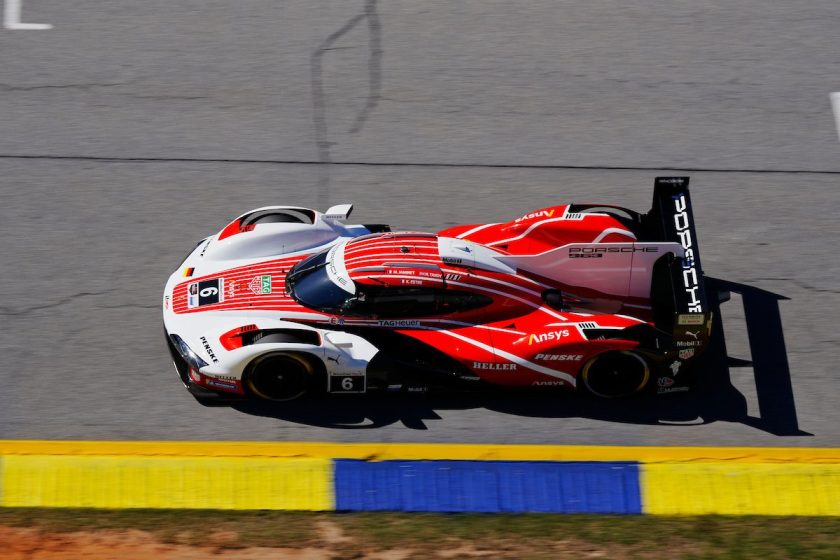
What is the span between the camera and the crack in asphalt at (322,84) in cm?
1300

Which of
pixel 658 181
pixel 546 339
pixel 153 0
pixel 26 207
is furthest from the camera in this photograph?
pixel 153 0

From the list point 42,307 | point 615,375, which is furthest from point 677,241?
point 42,307

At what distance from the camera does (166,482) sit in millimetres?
8758

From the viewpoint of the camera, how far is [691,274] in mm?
9977

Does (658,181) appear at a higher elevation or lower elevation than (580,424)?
higher

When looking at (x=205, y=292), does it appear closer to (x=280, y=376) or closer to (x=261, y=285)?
(x=261, y=285)

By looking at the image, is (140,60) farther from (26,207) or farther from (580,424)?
(580,424)

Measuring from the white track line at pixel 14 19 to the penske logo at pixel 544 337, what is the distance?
9.52 m

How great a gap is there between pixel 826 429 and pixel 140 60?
1009cm

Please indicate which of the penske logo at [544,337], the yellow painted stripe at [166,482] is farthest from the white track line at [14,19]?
the penske logo at [544,337]

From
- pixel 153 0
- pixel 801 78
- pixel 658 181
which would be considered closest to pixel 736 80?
pixel 801 78

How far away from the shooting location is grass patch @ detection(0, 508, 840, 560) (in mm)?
8172

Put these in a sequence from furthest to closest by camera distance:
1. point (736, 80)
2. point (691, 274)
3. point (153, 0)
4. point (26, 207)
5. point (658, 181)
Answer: point (153, 0) < point (736, 80) < point (26, 207) < point (658, 181) < point (691, 274)

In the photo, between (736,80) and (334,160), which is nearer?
(334,160)
